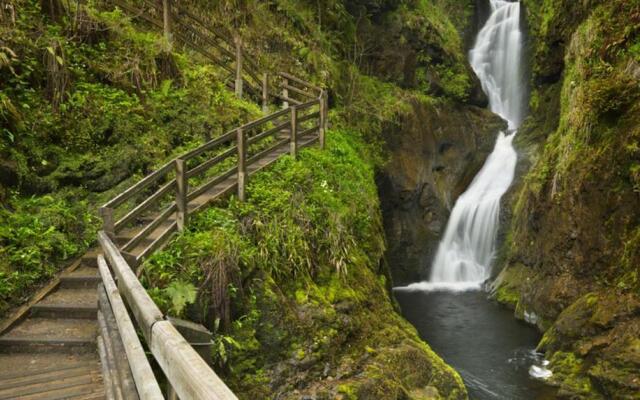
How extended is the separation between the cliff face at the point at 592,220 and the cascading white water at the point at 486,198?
12.4ft

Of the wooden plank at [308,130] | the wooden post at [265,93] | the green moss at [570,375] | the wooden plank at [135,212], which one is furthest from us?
the wooden post at [265,93]

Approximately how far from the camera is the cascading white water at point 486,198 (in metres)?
18.6

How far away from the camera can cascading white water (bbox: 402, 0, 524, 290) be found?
61.2ft

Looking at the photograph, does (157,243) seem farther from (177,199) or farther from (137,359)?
(137,359)

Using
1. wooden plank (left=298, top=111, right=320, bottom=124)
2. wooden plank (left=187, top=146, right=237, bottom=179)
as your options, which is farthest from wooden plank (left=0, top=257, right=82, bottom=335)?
wooden plank (left=298, top=111, right=320, bottom=124)

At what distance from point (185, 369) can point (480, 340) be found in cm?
1227

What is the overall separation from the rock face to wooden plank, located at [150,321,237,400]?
637 inches

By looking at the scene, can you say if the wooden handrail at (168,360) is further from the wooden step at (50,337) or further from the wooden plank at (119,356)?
the wooden step at (50,337)

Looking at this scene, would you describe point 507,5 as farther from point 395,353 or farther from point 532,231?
point 395,353

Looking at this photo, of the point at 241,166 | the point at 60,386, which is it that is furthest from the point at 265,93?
the point at 60,386

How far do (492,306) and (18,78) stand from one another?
1413 centimetres

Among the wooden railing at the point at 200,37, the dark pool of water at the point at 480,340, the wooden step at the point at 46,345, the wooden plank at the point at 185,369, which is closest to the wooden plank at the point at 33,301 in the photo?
the wooden step at the point at 46,345

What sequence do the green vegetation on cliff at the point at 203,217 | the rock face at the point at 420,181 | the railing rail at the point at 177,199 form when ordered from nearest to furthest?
the railing rail at the point at 177,199, the green vegetation on cliff at the point at 203,217, the rock face at the point at 420,181

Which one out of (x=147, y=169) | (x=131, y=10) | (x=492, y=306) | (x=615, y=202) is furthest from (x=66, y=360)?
(x=492, y=306)
